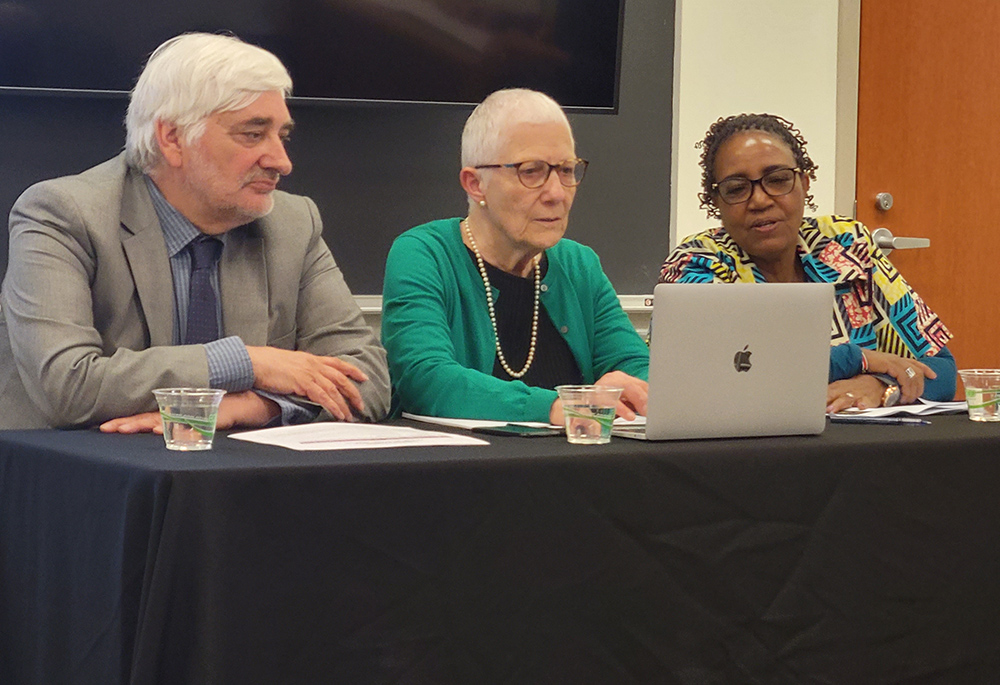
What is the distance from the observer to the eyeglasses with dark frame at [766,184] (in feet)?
9.16

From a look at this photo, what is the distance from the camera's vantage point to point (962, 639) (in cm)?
178

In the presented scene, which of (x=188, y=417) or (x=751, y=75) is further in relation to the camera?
(x=751, y=75)

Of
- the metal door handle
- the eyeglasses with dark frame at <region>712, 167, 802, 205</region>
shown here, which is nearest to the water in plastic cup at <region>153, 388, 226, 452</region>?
the eyeglasses with dark frame at <region>712, 167, 802, 205</region>

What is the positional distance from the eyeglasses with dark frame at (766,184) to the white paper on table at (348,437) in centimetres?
129

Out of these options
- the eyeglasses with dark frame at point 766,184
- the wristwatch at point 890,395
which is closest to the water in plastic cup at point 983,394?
the wristwatch at point 890,395

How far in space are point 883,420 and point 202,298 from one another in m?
1.17

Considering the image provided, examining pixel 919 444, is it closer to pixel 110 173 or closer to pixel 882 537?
pixel 882 537

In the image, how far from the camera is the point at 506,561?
Result: 1471mm

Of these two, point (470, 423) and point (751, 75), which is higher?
point (751, 75)

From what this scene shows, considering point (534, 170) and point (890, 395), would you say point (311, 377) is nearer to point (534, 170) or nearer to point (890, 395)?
point (534, 170)

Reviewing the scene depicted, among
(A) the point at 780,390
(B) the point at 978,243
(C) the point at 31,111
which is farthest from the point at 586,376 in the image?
(B) the point at 978,243

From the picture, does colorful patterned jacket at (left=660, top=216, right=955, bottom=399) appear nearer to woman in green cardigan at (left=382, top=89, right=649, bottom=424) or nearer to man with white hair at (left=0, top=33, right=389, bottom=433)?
woman in green cardigan at (left=382, top=89, right=649, bottom=424)

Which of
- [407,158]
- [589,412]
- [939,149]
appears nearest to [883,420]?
[589,412]

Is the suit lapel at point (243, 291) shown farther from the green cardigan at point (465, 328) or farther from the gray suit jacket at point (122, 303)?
the green cardigan at point (465, 328)
